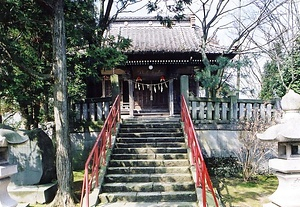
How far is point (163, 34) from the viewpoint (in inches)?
642

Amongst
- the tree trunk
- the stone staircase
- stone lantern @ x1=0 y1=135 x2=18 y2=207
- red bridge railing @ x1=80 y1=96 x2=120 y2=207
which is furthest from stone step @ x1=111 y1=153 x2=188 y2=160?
stone lantern @ x1=0 y1=135 x2=18 y2=207

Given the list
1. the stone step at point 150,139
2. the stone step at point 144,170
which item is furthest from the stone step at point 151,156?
the stone step at point 150,139

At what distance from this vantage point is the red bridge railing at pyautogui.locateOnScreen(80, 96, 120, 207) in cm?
556

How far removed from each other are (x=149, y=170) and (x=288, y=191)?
480cm

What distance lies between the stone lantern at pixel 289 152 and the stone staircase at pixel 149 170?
3380 millimetres

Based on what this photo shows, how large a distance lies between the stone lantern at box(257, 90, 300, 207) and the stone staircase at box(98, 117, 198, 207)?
3.38 meters

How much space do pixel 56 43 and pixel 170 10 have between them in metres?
5.76

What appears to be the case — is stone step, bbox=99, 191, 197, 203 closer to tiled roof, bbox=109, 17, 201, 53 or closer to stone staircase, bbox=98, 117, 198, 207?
stone staircase, bbox=98, 117, 198, 207

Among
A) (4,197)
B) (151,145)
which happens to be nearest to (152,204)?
(151,145)

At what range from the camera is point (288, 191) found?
120 inches

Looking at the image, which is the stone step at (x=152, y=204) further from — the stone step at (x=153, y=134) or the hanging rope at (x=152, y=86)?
the hanging rope at (x=152, y=86)

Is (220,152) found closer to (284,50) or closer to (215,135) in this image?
(215,135)

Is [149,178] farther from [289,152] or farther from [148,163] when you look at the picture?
[289,152]

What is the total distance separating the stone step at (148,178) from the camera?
281 inches
